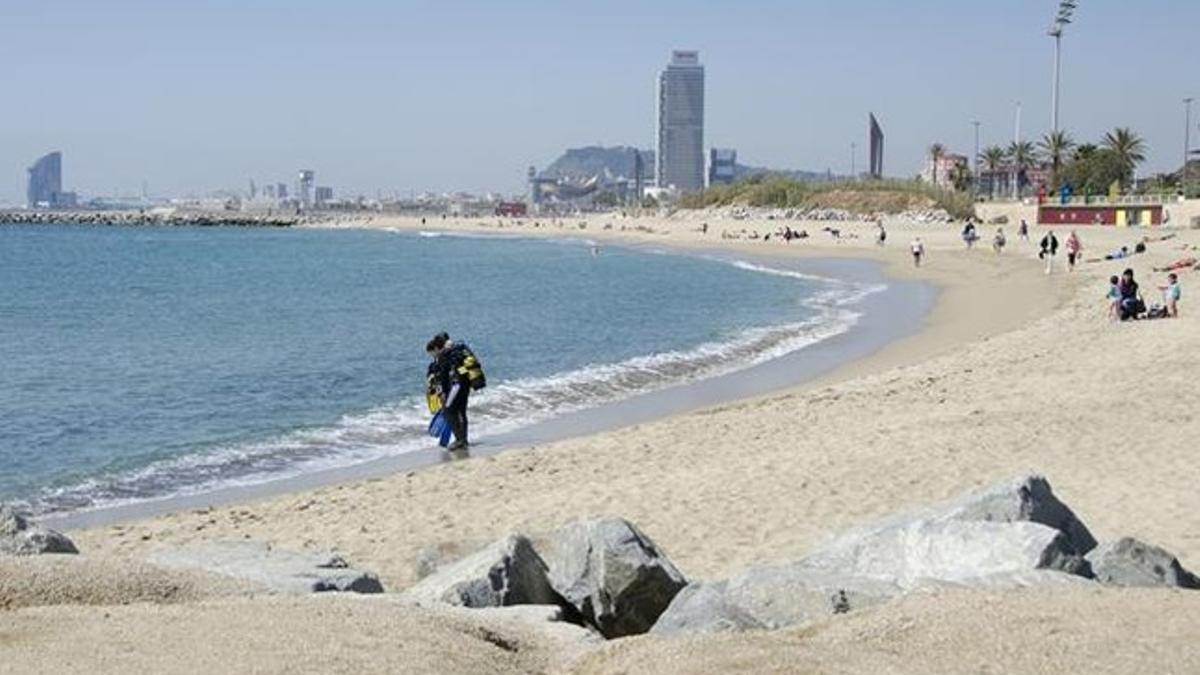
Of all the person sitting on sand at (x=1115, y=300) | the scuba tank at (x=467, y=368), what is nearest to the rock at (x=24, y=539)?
the scuba tank at (x=467, y=368)

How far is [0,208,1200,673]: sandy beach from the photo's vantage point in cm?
518

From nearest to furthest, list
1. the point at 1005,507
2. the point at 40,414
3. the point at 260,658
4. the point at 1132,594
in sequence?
the point at 260,658 → the point at 1132,594 → the point at 1005,507 → the point at 40,414

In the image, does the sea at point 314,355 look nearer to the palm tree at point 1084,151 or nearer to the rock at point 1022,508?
the rock at point 1022,508

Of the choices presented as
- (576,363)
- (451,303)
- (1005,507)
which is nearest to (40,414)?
(576,363)

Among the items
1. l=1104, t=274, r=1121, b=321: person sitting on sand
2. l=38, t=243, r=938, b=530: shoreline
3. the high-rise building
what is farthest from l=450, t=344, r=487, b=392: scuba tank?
the high-rise building

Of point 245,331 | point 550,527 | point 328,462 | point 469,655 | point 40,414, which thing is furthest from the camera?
point 245,331

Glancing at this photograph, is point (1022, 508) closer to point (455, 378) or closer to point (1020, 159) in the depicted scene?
point (455, 378)

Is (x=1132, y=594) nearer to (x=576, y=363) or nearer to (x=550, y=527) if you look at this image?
(x=550, y=527)

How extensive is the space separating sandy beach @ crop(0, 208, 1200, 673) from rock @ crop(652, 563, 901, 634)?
13.9 inches

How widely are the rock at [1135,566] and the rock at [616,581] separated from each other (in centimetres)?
223

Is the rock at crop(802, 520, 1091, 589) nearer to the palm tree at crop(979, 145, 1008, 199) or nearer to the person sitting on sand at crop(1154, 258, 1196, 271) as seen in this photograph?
the person sitting on sand at crop(1154, 258, 1196, 271)

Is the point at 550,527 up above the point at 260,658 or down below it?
below

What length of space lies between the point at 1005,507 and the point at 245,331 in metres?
31.2

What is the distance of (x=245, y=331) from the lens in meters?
36.8
